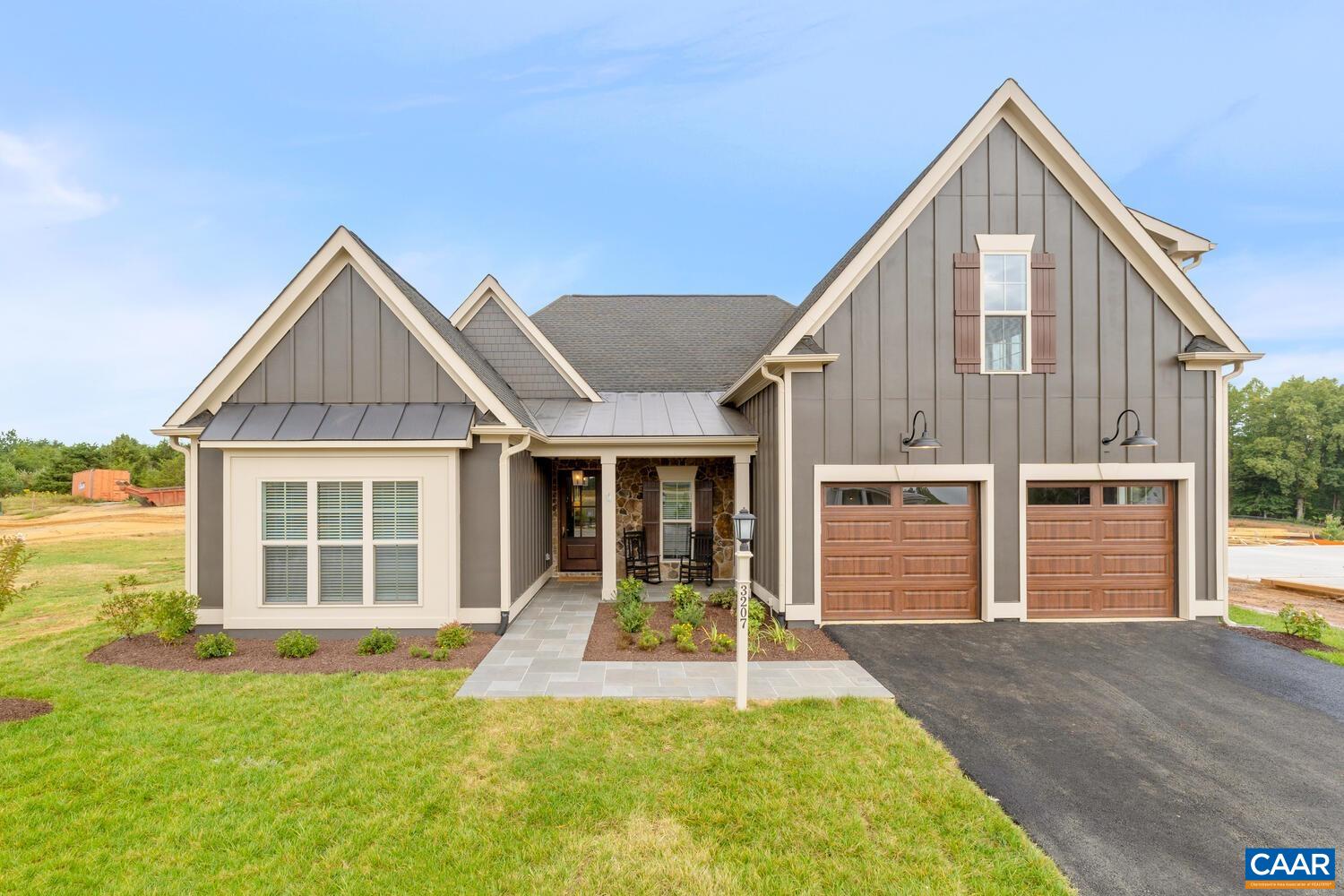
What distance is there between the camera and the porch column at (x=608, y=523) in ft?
31.0

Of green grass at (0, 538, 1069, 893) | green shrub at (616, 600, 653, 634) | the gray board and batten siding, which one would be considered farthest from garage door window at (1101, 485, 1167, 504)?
green shrub at (616, 600, 653, 634)

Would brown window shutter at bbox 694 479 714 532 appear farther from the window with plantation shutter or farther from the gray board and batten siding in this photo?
the window with plantation shutter

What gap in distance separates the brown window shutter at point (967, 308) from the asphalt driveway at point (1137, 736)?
391cm

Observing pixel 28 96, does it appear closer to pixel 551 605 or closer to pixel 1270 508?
pixel 551 605

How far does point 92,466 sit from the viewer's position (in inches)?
1454

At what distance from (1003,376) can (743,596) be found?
562 cm

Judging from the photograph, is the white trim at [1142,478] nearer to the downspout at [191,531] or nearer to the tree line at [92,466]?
the downspout at [191,531]

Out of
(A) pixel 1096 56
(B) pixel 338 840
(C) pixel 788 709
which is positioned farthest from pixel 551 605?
(A) pixel 1096 56

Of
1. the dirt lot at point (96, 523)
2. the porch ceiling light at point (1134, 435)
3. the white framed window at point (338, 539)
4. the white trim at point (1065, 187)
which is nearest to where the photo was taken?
the white framed window at point (338, 539)

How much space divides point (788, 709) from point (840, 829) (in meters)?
1.69

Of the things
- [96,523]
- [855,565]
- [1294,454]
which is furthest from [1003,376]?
[1294,454]

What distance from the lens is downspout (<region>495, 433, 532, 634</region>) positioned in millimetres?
7582

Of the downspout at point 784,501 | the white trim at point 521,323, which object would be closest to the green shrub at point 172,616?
the white trim at point 521,323

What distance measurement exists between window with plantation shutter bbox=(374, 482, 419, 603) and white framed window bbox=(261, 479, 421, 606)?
12 mm
